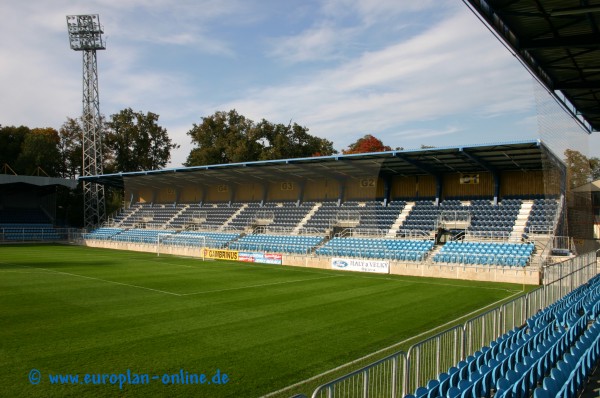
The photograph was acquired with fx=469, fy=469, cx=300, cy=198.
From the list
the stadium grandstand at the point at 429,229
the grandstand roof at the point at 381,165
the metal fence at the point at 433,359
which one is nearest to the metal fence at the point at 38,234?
the stadium grandstand at the point at 429,229

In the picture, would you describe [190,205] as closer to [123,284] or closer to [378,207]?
[378,207]

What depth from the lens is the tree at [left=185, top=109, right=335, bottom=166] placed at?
211 ft

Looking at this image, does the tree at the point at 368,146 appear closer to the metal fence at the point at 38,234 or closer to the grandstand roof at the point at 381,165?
the grandstand roof at the point at 381,165

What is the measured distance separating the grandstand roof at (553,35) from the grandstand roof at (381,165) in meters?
6.76

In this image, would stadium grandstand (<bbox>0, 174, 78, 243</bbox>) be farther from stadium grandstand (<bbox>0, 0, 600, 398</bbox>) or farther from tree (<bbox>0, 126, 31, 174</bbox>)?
tree (<bbox>0, 126, 31, 174</bbox>)

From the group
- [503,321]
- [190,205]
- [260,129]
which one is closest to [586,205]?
[503,321]

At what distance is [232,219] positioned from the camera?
45.2 metres

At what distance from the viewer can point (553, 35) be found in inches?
546

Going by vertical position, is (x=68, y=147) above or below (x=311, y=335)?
above

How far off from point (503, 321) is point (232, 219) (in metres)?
36.4

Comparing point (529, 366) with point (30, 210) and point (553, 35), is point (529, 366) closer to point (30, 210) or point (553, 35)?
point (553, 35)

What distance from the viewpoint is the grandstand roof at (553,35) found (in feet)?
39.7

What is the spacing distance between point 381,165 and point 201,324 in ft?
79.3

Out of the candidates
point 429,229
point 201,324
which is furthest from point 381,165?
point 201,324
